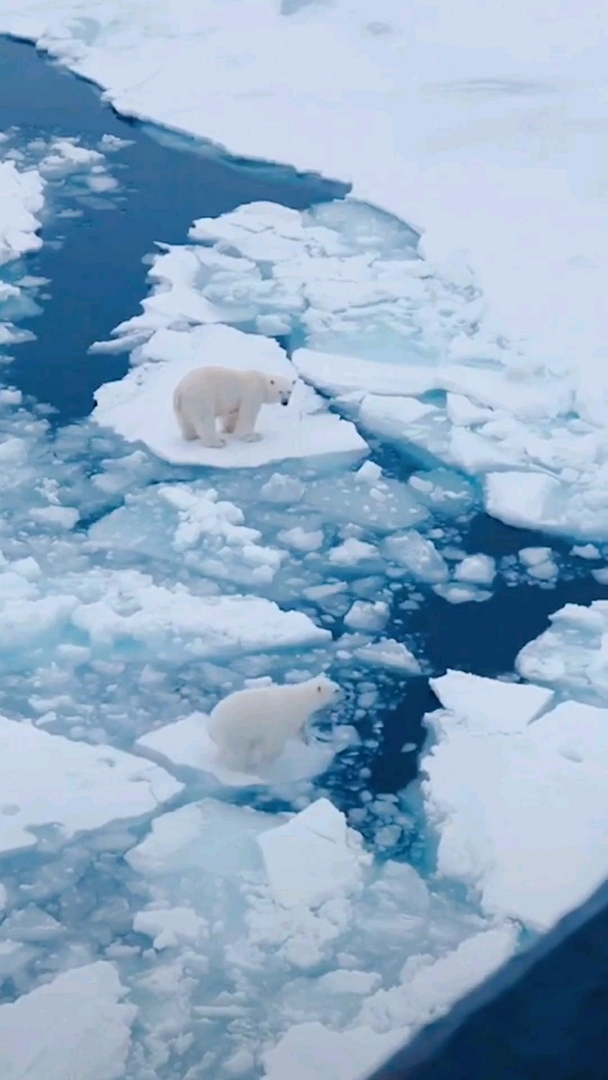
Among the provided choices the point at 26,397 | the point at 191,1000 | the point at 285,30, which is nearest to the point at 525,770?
the point at 191,1000

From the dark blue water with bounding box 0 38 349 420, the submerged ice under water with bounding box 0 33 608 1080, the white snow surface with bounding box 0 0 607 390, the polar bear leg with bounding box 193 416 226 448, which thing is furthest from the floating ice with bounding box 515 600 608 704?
the dark blue water with bounding box 0 38 349 420

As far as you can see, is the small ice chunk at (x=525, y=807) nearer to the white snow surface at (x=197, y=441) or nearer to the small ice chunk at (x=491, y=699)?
the small ice chunk at (x=491, y=699)

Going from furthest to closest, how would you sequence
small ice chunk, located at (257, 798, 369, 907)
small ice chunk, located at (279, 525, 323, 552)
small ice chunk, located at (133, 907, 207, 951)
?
small ice chunk, located at (279, 525, 323, 552)
small ice chunk, located at (257, 798, 369, 907)
small ice chunk, located at (133, 907, 207, 951)

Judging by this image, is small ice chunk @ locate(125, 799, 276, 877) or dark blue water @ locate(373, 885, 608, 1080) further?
small ice chunk @ locate(125, 799, 276, 877)

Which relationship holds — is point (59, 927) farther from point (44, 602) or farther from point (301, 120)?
point (301, 120)

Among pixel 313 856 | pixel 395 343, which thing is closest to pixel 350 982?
pixel 313 856

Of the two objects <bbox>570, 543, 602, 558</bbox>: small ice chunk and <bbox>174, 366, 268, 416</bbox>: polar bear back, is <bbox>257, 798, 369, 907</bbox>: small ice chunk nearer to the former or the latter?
<bbox>570, 543, 602, 558</bbox>: small ice chunk
